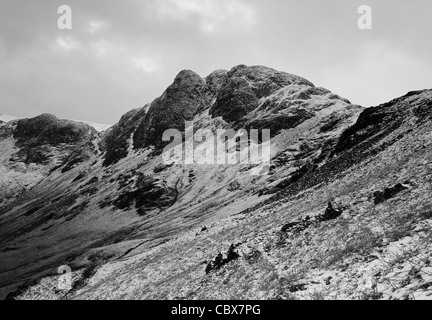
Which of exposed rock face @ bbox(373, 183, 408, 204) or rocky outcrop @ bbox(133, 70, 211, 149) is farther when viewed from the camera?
rocky outcrop @ bbox(133, 70, 211, 149)

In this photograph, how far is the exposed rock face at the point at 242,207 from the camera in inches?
557

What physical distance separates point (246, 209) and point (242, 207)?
13950mm

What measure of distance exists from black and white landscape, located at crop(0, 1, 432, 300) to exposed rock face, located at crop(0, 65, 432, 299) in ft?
0.51

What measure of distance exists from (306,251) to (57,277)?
42.3 metres

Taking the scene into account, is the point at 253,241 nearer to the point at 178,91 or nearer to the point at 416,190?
the point at 416,190

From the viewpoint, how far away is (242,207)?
226ft

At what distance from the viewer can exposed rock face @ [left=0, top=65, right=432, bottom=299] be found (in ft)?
46.4

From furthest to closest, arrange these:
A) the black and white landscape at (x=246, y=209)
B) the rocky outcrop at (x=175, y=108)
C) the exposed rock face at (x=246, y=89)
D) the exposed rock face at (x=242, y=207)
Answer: the rocky outcrop at (x=175, y=108)
the exposed rock face at (x=246, y=89)
the exposed rock face at (x=242, y=207)
the black and white landscape at (x=246, y=209)

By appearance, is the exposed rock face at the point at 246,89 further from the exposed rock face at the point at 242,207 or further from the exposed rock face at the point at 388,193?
the exposed rock face at the point at 388,193

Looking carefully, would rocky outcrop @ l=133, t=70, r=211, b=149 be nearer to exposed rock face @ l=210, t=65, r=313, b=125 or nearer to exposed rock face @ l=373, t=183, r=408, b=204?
exposed rock face @ l=210, t=65, r=313, b=125

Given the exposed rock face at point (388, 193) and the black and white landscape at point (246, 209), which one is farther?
the exposed rock face at point (388, 193)

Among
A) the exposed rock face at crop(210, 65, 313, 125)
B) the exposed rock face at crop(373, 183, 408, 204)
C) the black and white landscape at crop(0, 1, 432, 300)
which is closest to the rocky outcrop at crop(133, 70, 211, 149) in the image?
the black and white landscape at crop(0, 1, 432, 300)

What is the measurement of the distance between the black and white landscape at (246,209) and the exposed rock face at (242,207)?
16 cm

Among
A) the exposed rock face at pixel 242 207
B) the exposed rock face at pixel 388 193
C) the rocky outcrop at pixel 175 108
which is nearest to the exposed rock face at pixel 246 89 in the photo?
the exposed rock face at pixel 242 207
